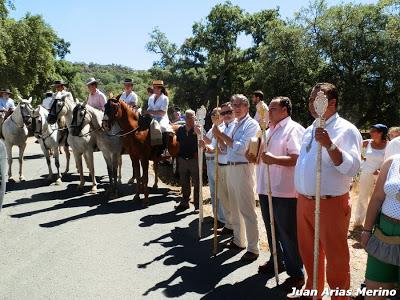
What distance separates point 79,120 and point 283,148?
6.87 m

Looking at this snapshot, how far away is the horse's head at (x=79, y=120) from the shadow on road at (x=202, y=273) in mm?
4425

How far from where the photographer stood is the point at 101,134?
1020cm

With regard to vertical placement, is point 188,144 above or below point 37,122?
below

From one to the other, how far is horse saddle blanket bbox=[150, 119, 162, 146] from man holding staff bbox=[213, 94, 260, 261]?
4.24 meters

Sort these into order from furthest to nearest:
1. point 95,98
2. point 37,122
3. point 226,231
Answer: point 37,122
point 95,98
point 226,231

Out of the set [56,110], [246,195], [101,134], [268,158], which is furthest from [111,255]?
[56,110]

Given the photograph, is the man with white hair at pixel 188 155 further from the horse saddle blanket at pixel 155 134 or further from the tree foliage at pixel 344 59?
the tree foliage at pixel 344 59

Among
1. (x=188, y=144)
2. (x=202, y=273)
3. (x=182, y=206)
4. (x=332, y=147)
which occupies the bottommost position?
(x=202, y=273)

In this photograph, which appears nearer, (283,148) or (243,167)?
(283,148)

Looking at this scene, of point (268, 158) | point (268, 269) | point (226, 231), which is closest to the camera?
point (268, 158)

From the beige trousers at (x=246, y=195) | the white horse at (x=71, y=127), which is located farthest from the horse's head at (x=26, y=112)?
the beige trousers at (x=246, y=195)

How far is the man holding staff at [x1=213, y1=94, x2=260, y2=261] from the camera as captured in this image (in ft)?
18.2

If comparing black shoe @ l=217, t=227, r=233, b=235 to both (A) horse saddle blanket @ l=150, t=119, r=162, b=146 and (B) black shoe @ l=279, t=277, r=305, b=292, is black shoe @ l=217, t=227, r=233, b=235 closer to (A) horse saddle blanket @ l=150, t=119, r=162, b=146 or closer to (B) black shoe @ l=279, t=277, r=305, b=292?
(B) black shoe @ l=279, t=277, r=305, b=292

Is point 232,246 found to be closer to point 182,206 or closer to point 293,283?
point 293,283
